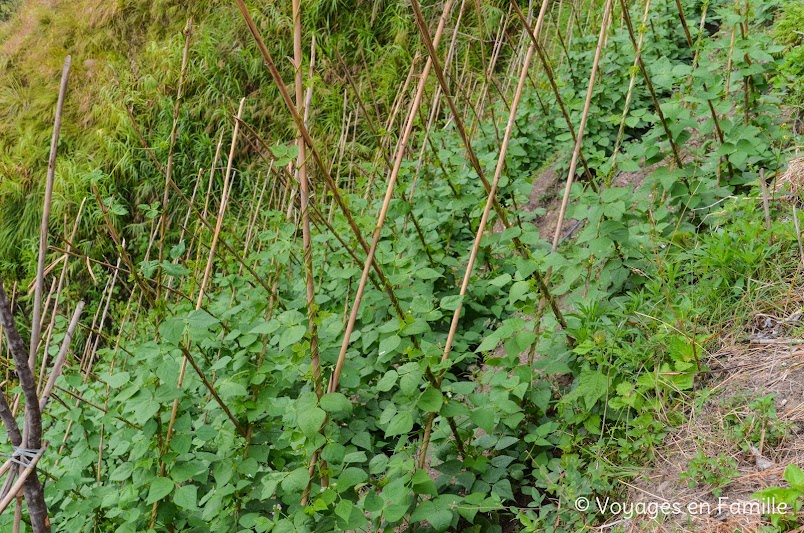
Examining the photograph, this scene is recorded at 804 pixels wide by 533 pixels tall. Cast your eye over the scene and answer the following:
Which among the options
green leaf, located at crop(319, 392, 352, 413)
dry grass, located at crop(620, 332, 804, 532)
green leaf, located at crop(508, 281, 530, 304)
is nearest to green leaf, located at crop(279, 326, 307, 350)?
green leaf, located at crop(319, 392, 352, 413)

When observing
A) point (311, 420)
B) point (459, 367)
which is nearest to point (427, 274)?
point (459, 367)

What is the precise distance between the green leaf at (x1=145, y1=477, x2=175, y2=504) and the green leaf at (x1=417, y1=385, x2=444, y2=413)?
734 millimetres

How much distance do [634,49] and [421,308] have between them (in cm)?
138

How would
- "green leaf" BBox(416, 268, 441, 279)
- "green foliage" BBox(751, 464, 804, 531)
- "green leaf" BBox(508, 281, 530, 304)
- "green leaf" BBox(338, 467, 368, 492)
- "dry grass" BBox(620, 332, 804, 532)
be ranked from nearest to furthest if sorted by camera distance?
"green foliage" BBox(751, 464, 804, 531) < "dry grass" BBox(620, 332, 804, 532) < "green leaf" BBox(338, 467, 368, 492) < "green leaf" BBox(508, 281, 530, 304) < "green leaf" BBox(416, 268, 441, 279)

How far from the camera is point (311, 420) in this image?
1595mm

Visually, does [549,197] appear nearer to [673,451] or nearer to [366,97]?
[673,451]

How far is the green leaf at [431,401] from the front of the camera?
66.7 inches

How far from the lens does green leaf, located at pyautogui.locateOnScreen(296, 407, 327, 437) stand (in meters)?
1.58

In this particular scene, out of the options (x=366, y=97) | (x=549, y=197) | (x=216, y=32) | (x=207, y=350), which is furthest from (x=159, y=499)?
(x=216, y=32)

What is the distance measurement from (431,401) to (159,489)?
790 mm

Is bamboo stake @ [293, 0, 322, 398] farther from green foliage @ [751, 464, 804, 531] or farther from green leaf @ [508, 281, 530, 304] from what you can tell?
green foliage @ [751, 464, 804, 531]

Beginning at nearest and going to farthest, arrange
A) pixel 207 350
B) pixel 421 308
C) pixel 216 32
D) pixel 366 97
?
1. pixel 421 308
2. pixel 207 350
3. pixel 366 97
4. pixel 216 32

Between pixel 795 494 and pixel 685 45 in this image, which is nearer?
pixel 795 494

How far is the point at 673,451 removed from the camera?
1717mm
